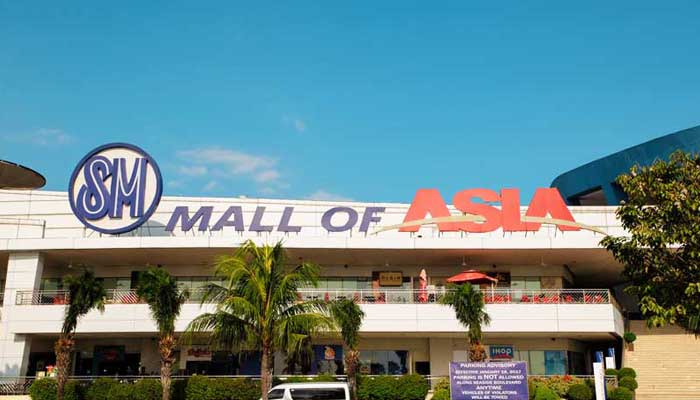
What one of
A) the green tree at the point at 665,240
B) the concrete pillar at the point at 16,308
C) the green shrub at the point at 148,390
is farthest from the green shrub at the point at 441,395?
the concrete pillar at the point at 16,308

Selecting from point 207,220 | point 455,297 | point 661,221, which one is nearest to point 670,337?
point 455,297

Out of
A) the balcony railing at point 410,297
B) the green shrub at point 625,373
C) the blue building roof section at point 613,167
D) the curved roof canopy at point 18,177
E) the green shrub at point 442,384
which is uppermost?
the blue building roof section at point 613,167

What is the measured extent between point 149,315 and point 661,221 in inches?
1094

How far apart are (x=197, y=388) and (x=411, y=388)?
10633 millimetres

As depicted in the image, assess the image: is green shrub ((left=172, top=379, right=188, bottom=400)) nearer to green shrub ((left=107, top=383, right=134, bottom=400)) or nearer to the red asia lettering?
green shrub ((left=107, top=383, right=134, bottom=400))

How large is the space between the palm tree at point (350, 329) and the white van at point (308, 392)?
11.2 feet

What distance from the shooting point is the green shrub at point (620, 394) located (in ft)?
113

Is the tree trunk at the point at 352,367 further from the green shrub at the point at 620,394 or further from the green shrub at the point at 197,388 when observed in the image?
the green shrub at the point at 620,394

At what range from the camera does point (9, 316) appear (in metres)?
38.7

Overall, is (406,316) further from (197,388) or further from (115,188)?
(115,188)

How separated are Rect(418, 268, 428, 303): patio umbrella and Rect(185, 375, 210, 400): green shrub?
42.3 feet

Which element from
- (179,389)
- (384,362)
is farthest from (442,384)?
(179,389)

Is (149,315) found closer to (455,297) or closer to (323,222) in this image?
(323,222)

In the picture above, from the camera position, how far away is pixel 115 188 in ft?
135
